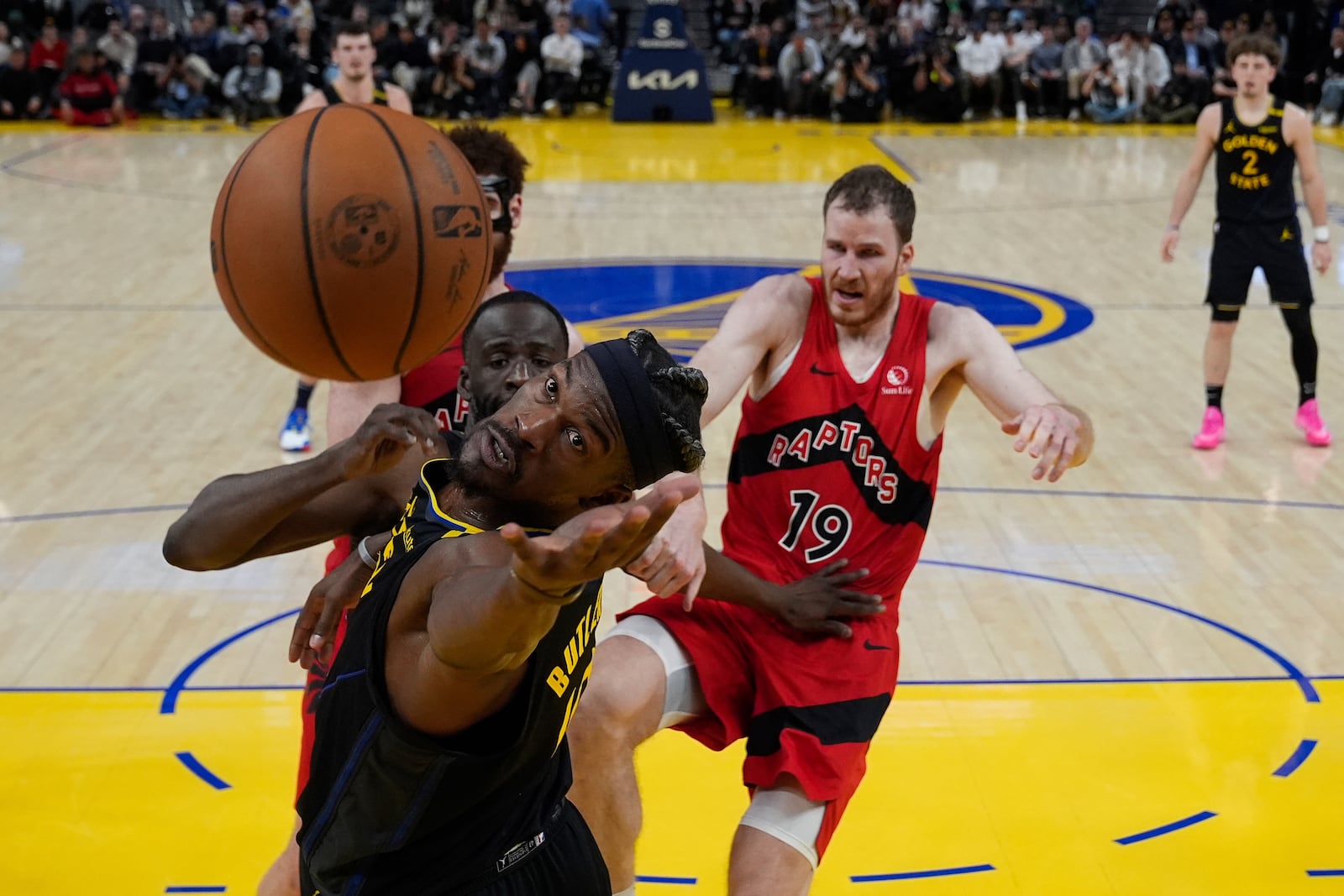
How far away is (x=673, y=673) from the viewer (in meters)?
3.75

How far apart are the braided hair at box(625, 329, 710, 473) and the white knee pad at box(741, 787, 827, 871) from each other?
1646 mm

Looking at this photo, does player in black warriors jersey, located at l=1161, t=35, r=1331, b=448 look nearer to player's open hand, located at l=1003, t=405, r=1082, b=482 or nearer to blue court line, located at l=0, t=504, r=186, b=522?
player's open hand, located at l=1003, t=405, r=1082, b=482

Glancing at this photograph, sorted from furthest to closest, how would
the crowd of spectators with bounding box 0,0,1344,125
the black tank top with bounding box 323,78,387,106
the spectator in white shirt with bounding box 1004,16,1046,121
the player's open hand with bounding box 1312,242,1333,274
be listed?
the spectator in white shirt with bounding box 1004,16,1046,121 < the crowd of spectators with bounding box 0,0,1344,125 < the black tank top with bounding box 323,78,387,106 < the player's open hand with bounding box 1312,242,1333,274

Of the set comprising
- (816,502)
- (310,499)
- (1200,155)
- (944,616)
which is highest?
(310,499)

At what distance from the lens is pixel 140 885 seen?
4133 mm

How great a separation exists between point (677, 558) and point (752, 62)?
65.4ft

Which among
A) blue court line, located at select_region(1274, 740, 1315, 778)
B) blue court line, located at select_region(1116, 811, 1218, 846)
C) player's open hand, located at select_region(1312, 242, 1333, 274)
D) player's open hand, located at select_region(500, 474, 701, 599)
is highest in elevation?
player's open hand, located at select_region(500, 474, 701, 599)

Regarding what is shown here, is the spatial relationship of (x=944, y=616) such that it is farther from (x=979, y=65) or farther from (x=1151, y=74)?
(x=1151, y=74)


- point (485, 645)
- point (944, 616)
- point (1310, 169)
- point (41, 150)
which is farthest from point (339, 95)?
point (41, 150)

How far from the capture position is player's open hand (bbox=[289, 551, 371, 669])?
111 inches

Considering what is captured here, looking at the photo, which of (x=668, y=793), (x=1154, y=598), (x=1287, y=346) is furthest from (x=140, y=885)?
(x=1287, y=346)

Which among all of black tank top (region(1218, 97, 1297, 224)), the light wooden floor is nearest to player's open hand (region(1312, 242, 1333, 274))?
black tank top (region(1218, 97, 1297, 224))

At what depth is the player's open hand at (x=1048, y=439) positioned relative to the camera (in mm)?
3273

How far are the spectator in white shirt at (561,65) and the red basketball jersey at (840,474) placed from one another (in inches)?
718
